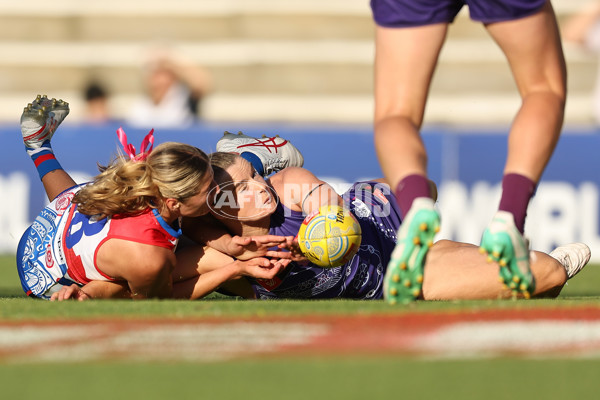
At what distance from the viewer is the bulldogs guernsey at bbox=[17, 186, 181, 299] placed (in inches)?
173

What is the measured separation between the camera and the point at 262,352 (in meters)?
2.68

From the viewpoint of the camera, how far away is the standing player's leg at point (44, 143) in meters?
5.14

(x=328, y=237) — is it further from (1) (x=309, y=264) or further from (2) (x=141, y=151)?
(2) (x=141, y=151)

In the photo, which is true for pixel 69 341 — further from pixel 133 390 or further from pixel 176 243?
pixel 176 243

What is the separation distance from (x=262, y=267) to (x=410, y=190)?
120cm

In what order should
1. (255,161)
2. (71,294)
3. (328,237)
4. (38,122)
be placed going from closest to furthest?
(328,237) < (71,294) < (255,161) < (38,122)

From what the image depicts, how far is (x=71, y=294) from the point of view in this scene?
4.47 m

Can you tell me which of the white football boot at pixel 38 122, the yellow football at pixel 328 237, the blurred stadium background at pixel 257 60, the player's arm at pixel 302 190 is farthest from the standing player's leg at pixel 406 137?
the blurred stadium background at pixel 257 60

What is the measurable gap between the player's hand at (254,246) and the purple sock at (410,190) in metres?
1.02

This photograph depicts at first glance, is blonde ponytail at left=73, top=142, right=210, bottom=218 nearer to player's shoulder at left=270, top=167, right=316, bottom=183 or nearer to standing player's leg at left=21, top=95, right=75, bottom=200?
player's shoulder at left=270, top=167, right=316, bottom=183

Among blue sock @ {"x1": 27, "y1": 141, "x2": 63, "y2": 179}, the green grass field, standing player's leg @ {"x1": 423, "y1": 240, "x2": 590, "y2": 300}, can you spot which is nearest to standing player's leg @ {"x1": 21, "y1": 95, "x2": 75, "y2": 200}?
blue sock @ {"x1": 27, "y1": 141, "x2": 63, "y2": 179}

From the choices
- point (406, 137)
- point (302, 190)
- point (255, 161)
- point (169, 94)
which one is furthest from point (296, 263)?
point (169, 94)

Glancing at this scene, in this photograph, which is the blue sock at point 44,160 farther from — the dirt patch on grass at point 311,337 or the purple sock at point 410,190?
the purple sock at point 410,190

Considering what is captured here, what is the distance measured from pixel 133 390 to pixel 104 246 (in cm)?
224
